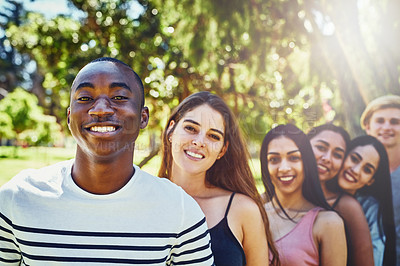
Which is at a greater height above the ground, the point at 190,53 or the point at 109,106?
the point at 190,53

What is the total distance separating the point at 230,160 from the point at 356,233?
1491mm

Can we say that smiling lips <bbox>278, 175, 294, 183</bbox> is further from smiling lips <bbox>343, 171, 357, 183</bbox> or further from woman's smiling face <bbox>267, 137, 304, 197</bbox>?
smiling lips <bbox>343, 171, 357, 183</bbox>

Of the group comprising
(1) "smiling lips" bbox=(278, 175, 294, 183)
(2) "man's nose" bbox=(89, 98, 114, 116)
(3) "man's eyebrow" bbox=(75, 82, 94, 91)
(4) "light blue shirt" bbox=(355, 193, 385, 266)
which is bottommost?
(4) "light blue shirt" bbox=(355, 193, 385, 266)

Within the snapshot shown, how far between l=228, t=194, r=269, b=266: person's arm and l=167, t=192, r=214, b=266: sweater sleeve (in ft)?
2.20

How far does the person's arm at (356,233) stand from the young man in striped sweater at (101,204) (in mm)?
2032

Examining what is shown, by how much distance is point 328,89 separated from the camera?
5.25m

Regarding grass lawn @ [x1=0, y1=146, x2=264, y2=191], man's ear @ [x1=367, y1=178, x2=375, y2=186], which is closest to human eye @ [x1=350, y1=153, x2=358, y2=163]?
man's ear @ [x1=367, y1=178, x2=375, y2=186]

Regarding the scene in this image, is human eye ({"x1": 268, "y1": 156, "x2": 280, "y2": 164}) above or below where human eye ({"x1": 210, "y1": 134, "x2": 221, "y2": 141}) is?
below

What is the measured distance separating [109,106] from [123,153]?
202mm

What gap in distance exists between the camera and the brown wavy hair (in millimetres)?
2277

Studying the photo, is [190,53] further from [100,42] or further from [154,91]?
[100,42]

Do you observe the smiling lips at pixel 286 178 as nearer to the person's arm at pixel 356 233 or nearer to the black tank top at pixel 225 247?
the person's arm at pixel 356 233

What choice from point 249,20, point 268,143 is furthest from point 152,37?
point 268,143

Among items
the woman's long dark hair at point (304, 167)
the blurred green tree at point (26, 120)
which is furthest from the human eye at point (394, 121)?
the blurred green tree at point (26, 120)
